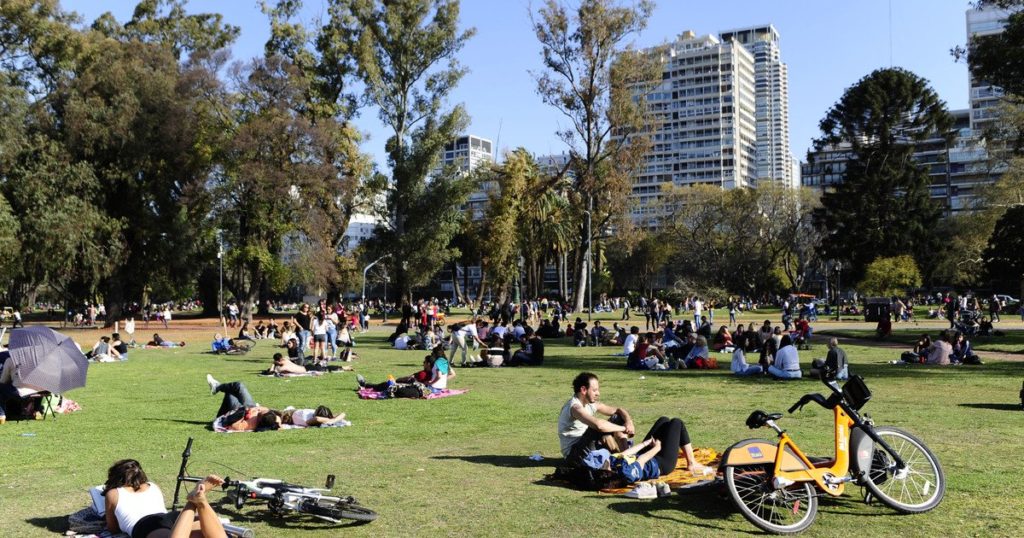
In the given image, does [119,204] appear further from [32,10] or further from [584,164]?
[584,164]

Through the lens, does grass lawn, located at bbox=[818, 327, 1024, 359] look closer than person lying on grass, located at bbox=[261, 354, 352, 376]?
No

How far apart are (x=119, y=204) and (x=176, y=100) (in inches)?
260

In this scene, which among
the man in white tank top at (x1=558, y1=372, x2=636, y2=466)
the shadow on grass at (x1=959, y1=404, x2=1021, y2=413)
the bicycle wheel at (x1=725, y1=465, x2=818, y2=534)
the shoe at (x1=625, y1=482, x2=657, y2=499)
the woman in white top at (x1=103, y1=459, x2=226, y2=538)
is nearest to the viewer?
the woman in white top at (x1=103, y1=459, x2=226, y2=538)

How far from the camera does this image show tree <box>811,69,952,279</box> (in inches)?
2418

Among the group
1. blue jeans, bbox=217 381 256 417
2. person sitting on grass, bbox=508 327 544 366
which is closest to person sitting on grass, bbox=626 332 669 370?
person sitting on grass, bbox=508 327 544 366

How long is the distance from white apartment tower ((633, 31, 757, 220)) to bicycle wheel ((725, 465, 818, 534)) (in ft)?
507

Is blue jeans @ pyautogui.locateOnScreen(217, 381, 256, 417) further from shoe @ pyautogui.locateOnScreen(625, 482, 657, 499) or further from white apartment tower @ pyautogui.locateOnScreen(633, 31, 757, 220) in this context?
white apartment tower @ pyautogui.locateOnScreen(633, 31, 757, 220)

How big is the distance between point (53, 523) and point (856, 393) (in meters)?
6.47

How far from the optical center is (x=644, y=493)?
23.4 ft

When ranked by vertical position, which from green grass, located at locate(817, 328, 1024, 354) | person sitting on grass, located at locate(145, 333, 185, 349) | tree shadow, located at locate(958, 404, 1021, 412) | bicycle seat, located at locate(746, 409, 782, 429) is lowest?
person sitting on grass, located at locate(145, 333, 185, 349)

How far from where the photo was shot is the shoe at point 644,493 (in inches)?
280

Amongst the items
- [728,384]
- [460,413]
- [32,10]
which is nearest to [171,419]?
[460,413]

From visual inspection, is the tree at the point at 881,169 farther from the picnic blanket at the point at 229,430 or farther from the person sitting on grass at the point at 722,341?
the picnic blanket at the point at 229,430

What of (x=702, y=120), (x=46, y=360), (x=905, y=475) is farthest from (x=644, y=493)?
(x=702, y=120)
